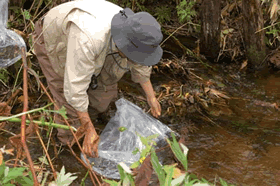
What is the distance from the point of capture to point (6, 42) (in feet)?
6.51

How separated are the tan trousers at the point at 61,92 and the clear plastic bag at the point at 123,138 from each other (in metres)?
0.18

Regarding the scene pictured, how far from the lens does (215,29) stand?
402 centimetres

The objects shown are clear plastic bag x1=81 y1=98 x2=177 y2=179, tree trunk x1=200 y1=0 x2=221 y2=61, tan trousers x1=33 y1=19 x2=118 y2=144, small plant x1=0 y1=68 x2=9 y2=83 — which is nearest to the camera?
clear plastic bag x1=81 y1=98 x2=177 y2=179

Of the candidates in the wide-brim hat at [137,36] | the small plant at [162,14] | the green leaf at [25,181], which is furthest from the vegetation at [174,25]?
the green leaf at [25,181]

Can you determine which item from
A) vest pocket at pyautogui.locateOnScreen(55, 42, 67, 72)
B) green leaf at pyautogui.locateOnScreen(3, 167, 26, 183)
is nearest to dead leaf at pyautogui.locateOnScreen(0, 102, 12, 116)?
green leaf at pyautogui.locateOnScreen(3, 167, 26, 183)

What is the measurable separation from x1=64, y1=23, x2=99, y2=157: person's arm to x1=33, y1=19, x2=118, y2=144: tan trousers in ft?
1.38

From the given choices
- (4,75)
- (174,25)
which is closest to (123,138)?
(4,75)

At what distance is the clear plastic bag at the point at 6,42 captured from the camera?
1907mm

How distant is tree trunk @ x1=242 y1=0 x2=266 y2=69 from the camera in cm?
369

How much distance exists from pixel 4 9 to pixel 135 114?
4.39ft

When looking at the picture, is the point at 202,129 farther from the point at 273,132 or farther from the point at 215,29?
the point at 215,29

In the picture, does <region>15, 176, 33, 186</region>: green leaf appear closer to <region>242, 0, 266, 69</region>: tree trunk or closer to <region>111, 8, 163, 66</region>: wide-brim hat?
<region>111, 8, 163, 66</region>: wide-brim hat

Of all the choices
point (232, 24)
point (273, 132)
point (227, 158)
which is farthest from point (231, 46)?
point (227, 158)

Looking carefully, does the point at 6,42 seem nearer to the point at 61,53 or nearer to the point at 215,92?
the point at 61,53
